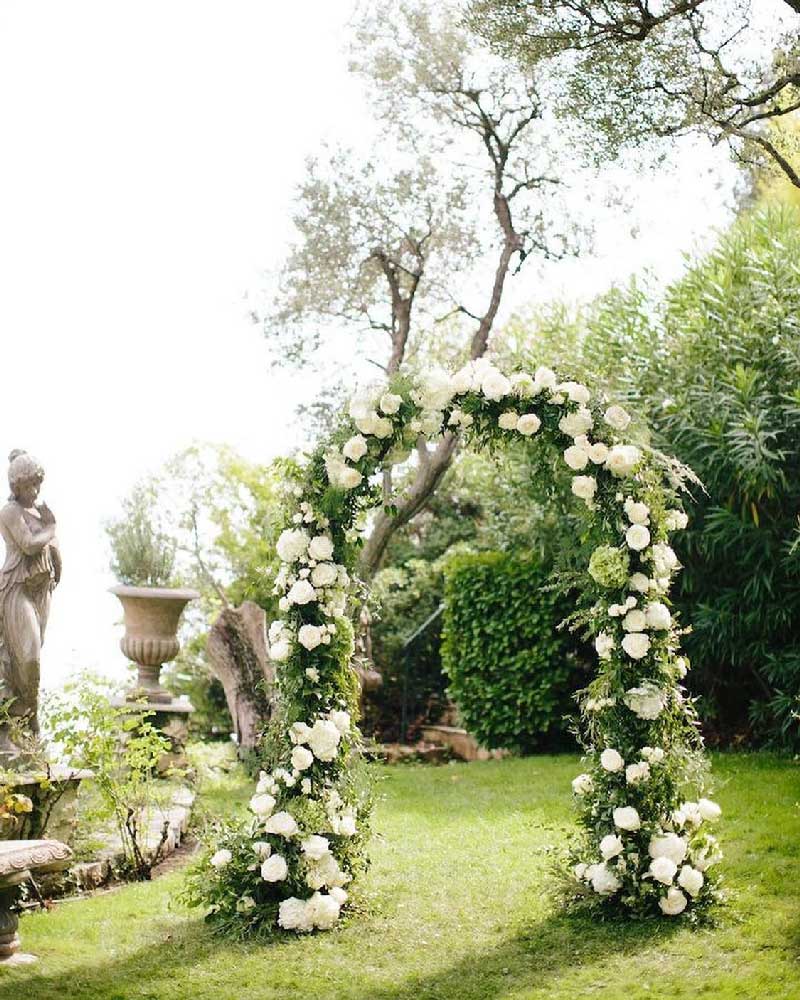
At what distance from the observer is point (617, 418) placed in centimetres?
593

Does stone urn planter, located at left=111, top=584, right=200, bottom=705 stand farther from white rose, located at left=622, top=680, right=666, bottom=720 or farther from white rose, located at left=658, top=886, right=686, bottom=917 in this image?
white rose, located at left=658, top=886, right=686, bottom=917

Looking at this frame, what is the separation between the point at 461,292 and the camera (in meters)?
14.6

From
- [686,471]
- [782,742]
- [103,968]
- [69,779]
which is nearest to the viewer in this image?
[103,968]

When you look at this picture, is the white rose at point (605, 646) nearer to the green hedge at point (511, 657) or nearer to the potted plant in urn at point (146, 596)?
the green hedge at point (511, 657)

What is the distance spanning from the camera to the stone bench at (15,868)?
5.02 m

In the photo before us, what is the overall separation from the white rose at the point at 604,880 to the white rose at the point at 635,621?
1192 millimetres

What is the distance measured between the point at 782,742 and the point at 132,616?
6082 millimetres

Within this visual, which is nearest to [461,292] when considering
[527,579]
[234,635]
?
[527,579]

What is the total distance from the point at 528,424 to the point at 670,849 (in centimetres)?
222

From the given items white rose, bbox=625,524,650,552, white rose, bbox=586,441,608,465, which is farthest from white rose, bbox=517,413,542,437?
white rose, bbox=625,524,650,552

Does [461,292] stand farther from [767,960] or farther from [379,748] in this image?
[767,960]

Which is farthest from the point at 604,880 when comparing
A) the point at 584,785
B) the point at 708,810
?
the point at 708,810

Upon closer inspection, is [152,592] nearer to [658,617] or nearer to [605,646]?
[605,646]

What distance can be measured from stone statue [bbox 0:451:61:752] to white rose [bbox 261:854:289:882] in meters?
1.98
